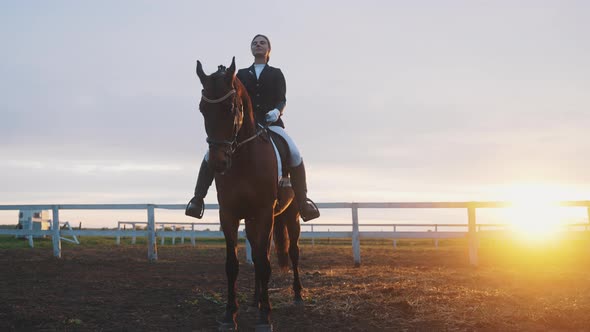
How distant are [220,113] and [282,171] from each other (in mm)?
1647

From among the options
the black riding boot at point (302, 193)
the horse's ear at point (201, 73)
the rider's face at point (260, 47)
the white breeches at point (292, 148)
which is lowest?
the black riding boot at point (302, 193)

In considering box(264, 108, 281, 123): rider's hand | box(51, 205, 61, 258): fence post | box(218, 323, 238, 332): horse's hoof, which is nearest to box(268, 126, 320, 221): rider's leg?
box(264, 108, 281, 123): rider's hand

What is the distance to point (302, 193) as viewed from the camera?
7.36 m

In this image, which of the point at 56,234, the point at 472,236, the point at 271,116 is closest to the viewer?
the point at 271,116

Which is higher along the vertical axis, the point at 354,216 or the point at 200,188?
the point at 200,188

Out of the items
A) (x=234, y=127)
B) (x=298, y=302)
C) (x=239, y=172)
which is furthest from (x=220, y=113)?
(x=298, y=302)

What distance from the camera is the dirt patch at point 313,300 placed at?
21.2 ft

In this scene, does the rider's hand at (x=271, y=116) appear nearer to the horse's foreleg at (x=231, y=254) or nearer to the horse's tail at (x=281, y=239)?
the horse's foreleg at (x=231, y=254)

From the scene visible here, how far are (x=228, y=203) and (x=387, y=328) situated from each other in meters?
2.20

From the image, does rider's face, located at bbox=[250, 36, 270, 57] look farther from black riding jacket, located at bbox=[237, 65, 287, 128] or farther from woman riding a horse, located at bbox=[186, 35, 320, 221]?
black riding jacket, located at bbox=[237, 65, 287, 128]

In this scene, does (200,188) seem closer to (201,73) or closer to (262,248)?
(262,248)

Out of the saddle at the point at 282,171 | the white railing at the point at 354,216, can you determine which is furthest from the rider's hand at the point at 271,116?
the white railing at the point at 354,216

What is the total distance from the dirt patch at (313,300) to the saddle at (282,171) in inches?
55.3

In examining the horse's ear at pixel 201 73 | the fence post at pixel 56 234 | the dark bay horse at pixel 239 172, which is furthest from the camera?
the fence post at pixel 56 234
